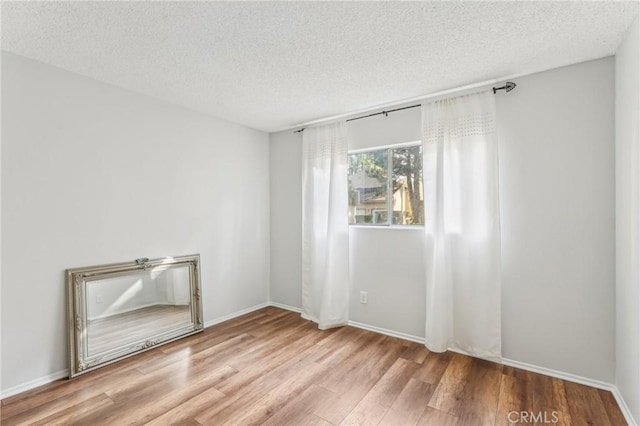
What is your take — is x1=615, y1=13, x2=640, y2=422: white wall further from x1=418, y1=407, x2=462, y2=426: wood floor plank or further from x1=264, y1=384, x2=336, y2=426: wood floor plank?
x1=264, y1=384, x2=336, y2=426: wood floor plank

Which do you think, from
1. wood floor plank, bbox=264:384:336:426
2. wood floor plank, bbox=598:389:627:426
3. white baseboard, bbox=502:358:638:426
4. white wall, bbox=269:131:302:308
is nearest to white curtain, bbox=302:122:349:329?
white wall, bbox=269:131:302:308

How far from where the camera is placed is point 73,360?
2357 mm

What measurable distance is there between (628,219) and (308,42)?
2.33 metres

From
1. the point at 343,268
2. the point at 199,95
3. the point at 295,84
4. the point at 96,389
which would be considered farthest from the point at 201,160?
the point at 96,389

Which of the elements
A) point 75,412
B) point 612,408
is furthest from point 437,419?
point 75,412

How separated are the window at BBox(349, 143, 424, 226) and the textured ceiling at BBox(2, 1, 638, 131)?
0.68m

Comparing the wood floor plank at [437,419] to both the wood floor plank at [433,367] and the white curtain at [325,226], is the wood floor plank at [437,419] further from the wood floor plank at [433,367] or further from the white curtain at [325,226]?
the white curtain at [325,226]

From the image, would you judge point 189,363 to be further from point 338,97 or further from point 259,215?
point 338,97

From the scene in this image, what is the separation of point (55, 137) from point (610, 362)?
14.8ft

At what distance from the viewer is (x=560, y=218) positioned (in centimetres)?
234

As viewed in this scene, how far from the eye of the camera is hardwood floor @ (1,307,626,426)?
190cm

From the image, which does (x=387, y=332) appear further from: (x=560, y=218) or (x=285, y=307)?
(x=560, y=218)

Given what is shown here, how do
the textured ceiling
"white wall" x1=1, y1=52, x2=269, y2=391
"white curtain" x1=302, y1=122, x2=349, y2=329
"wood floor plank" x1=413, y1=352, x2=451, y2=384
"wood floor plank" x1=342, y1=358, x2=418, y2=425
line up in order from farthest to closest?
1. "white curtain" x1=302, y1=122, x2=349, y2=329
2. "wood floor plank" x1=413, y1=352, x2=451, y2=384
3. "white wall" x1=1, y1=52, x2=269, y2=391
4. "wood floor plank" x1=342, y1=358, x2=418, y2=425
5. the textured ceiling

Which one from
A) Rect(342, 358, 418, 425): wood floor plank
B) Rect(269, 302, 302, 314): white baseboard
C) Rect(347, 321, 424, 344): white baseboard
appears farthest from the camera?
Rect(269, 302, 302, 314): white baseboard
